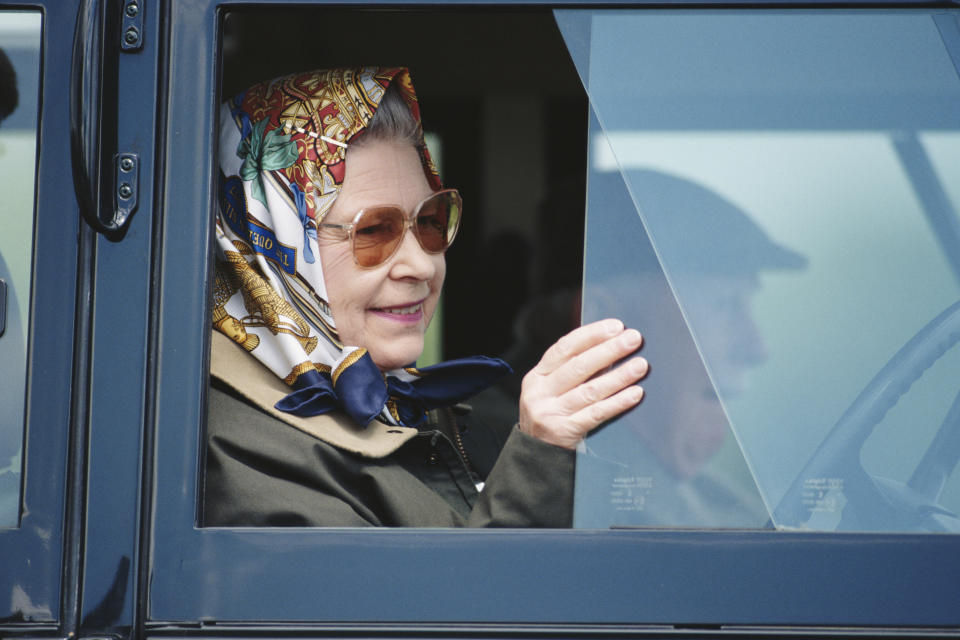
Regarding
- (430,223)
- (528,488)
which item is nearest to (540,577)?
(528,488)

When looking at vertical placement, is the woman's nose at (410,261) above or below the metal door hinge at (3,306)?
above

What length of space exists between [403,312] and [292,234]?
27 cm

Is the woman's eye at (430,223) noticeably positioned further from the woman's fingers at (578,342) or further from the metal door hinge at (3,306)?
the metal door hinge at (3,306)

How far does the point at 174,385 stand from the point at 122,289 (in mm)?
136

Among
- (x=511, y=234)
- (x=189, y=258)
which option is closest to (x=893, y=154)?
(x=189, y=258)

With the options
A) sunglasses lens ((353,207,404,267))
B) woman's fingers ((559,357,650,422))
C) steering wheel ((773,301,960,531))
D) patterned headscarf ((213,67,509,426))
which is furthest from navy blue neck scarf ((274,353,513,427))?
steering wheel ((773,301,960,531))

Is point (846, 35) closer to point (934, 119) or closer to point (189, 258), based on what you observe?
point (934, 119)

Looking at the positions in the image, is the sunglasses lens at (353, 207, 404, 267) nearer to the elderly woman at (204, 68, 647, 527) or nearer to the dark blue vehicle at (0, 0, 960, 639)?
the elderly woman at (204, 68, 647, 527)

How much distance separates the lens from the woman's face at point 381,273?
1.77 m

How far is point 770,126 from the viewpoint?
125 cm

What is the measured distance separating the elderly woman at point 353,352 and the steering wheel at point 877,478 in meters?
0.25

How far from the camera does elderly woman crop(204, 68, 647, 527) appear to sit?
4.45 feet

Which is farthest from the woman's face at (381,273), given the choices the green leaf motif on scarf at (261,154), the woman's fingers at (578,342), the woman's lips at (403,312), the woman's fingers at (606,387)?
the woman's fingers at (606,387)

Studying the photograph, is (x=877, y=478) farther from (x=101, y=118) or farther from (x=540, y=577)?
(x=101, y=118)
